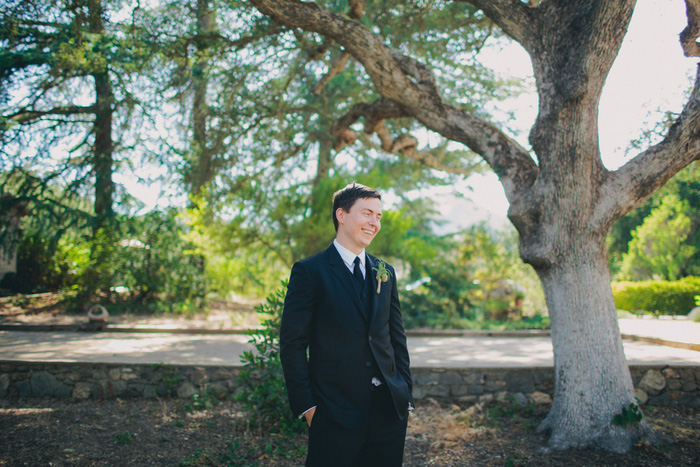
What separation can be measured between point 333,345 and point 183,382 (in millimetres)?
3747

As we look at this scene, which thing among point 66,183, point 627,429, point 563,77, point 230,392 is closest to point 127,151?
point 66,183

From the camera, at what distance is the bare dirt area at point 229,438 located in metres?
3.58

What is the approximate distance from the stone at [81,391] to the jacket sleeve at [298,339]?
423cm

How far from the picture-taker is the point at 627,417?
3.82 m

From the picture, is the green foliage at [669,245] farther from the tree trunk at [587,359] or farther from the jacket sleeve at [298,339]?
the jacket sleeve at [298,339]

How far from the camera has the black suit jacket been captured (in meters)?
2.14

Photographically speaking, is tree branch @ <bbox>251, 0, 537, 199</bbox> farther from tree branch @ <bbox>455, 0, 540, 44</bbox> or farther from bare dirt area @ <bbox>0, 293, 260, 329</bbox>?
bare dirt area @ <bbox>0, 293, 260, 329</bbox>

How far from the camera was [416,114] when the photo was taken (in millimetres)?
5078

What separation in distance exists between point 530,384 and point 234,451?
11.4 feet

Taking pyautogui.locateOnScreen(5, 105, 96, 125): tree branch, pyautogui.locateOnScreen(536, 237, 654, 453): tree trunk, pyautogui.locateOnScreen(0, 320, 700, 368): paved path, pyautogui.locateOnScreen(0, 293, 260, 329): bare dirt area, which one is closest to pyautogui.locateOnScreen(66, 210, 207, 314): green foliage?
pyautogui.locateOnScreen(0, 293, 260, 329): bare dirt area

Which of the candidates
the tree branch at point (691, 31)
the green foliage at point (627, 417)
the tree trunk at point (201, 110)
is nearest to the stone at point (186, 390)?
the green foliage at point (627, 417)

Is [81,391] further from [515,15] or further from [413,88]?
[515,15]

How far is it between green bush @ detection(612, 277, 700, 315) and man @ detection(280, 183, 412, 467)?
1503 centimetres

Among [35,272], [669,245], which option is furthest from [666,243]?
[35,272]
